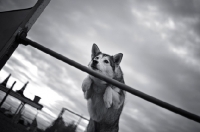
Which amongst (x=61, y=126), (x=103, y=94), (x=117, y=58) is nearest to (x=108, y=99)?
(x=103, y=94)

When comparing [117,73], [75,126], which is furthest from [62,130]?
[117,73]

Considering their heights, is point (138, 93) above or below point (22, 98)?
above

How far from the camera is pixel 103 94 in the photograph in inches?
151

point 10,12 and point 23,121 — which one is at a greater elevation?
point 10,12

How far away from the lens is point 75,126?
42.3 feet

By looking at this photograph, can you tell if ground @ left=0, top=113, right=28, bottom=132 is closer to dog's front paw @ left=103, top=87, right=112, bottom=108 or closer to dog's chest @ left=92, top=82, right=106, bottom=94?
dog's chest @ left=92, top=82, right=106, bottom=94

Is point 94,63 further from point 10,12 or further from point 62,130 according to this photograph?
point 62,130

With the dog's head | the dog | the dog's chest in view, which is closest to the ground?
the dog

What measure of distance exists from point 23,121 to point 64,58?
23.3 metres

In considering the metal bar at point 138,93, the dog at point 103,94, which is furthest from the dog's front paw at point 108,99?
the metal bar at point 138,93

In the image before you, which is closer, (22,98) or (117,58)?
(117,58)

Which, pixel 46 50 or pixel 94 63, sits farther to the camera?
pixel 94 63

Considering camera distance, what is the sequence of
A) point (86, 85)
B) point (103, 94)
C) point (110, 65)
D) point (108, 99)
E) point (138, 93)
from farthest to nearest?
point (110, 65), point (103, 94), point (86, 85), point (108, 99), point (138, 93)

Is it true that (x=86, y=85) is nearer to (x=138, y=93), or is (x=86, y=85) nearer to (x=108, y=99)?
(x=108, y=99)
